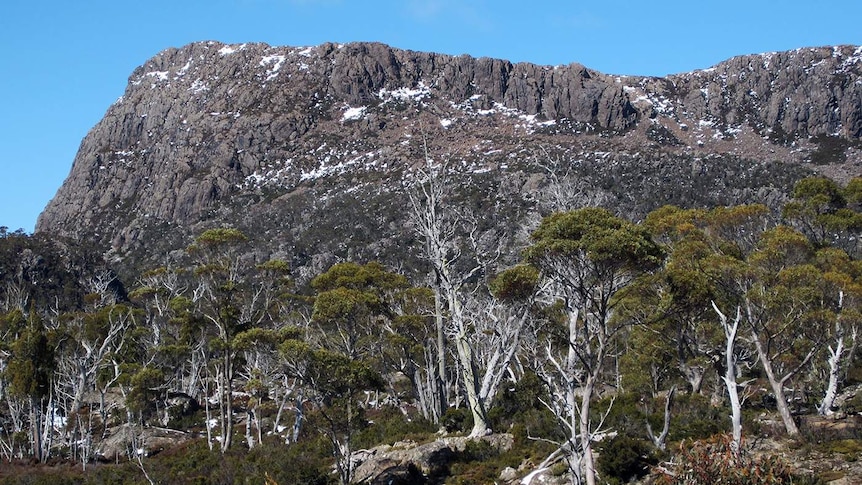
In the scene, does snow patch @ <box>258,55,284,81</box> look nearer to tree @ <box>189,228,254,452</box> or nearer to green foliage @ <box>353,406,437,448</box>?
tree @ <box>189,228,254,452</box>

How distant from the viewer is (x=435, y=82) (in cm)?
17262

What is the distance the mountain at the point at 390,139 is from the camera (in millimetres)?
98438

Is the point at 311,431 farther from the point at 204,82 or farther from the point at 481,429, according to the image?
the point at 204,82

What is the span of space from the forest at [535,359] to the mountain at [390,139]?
155ft

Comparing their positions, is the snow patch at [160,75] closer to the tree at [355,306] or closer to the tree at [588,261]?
the tree at [355,306]

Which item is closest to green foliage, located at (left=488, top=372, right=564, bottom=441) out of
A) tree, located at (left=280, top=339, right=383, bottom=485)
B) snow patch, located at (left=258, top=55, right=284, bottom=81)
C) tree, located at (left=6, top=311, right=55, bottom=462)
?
tree, located at (left=280, top=339, right=383, bottom=485)

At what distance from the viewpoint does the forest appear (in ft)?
46.0

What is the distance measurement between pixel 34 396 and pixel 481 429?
2039cm

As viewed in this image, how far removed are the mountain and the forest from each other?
47334mm

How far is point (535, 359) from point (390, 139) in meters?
129

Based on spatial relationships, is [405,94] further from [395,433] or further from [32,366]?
[395,433]

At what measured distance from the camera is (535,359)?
17.0m

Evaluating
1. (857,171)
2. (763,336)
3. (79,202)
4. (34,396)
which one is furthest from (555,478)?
(79,202)

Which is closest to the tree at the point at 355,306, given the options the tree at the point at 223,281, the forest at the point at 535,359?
the forest at the point at 535,359
